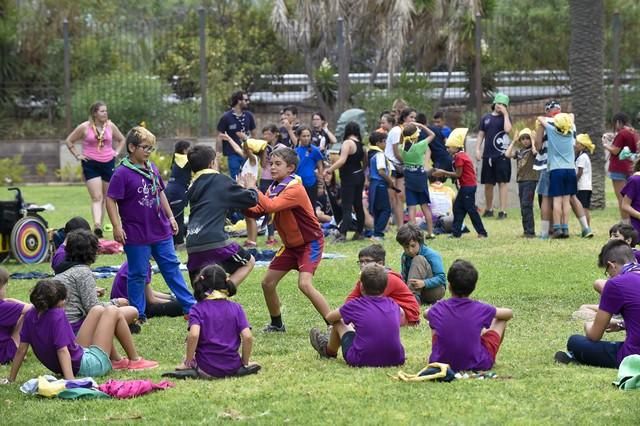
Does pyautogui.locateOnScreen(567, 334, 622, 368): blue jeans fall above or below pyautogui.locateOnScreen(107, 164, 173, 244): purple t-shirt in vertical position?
below

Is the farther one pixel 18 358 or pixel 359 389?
pixel 18 358

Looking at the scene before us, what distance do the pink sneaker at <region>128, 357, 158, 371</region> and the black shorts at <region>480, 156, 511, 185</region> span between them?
1170 cm

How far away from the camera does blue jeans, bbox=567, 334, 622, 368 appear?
8.68 m

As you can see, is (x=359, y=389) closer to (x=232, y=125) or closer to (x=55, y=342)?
(x=55, y=342)

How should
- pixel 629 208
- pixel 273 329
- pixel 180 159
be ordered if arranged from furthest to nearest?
pixel 180 159 → pixel 629 208 → pixel 273 329

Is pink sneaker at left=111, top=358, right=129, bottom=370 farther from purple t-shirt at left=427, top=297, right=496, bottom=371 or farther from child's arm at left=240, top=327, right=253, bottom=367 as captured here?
purple t-shirt at left=427, top=297, right=496, bottom=371

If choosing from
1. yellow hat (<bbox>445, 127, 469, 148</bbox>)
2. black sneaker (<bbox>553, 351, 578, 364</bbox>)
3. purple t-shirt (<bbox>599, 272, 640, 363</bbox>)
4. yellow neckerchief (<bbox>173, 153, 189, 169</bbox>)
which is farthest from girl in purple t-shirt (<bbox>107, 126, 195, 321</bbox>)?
yellow hat (<bbox>445, 127, 469, 148</bbox>)

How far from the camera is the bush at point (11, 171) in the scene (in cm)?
2742

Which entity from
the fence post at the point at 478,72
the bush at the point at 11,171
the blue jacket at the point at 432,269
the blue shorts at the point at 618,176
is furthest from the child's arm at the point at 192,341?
the bush at the point at 11,171

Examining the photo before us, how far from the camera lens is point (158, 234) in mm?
10836

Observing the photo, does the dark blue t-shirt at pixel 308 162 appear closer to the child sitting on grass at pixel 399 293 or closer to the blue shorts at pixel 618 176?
the blue shorts at pixel 618 176

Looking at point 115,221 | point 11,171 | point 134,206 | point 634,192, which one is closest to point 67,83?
point 11,171

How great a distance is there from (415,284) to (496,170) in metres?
8.97

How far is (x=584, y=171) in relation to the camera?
1784 centimetres
